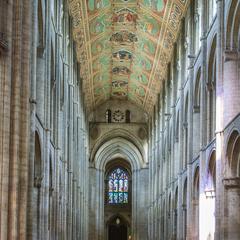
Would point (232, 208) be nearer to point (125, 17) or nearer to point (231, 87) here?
point (231, 87)

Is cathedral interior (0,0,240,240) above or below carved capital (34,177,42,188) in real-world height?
above

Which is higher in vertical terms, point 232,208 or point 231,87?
point 231,87

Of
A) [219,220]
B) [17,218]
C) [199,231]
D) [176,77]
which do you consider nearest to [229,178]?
[219,220]

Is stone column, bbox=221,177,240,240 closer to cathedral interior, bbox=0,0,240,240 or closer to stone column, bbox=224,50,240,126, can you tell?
cathedral interior, bbox=0,0,240,240

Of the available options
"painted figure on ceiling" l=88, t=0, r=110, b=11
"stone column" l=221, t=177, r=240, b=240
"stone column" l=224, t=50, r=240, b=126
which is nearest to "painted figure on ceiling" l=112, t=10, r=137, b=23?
"painted figure on ceiling" l=88, t=0, r=110, b=11

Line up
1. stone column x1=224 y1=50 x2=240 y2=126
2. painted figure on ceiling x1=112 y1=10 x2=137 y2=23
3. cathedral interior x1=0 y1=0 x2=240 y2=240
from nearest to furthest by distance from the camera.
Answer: cathedral interior x1=0 y1=0 x2=240 y2=240
stone column x1=224 y1=50 x2=240 y2=126
painted figure on ceiling x1=112 y1=10 x2=137 y2=23

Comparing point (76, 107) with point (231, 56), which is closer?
point (231, 56)

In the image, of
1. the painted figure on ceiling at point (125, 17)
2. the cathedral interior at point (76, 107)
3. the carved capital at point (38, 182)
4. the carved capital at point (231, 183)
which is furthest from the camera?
the painted figure on ceiling at point (125, 17)

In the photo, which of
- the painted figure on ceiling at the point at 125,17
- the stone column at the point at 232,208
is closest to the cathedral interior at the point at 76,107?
the stone column at the point at 232,208

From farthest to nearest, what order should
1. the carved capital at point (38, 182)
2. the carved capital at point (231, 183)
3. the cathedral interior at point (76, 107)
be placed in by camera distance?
the carved capital at point (231, 183) < the carved capital at point (38, 182) < the cathedral interior at point (76, 107)

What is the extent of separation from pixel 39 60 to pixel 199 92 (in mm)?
11557

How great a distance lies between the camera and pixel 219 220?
26469mm

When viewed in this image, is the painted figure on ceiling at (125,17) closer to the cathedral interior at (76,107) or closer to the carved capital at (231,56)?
the cathedral interior at (76,107)

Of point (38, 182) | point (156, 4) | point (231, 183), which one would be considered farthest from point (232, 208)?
point (156, 4)
